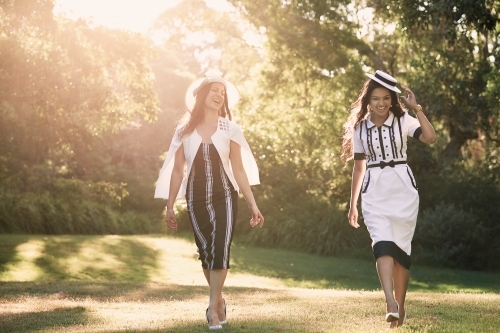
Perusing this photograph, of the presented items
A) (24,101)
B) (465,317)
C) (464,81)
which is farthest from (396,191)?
(464,81)

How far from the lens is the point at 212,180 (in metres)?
6.93

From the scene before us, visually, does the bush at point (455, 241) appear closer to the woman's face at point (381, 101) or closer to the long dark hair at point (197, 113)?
the woman's face at point (381, 101)

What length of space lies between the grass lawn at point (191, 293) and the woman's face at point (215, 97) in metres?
1.95

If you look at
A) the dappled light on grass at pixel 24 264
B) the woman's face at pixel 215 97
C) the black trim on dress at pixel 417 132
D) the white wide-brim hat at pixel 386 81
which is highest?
the white wide-brim hat at pixel 386 81

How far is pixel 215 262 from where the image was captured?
6781mm

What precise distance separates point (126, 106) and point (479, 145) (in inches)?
632

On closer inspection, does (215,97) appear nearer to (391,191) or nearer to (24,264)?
(391,191)

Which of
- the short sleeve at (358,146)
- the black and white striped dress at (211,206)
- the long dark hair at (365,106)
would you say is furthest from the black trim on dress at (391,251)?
the black and white striped dress at (211,206)

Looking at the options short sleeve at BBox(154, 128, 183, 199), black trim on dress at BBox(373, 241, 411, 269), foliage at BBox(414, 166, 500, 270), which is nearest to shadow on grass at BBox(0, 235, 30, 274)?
short sleeve at BBox(154, 128, 183, 199)

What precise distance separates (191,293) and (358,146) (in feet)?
16.0

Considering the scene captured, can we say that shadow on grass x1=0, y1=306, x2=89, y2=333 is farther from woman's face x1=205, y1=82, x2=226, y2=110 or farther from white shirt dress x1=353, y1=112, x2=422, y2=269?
white shirt dress x1=353, y1=112, x2=422, y2=269

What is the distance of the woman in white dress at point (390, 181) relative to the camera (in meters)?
6.52

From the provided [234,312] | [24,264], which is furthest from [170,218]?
[24,264]

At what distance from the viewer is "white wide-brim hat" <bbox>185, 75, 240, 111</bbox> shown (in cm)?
713
